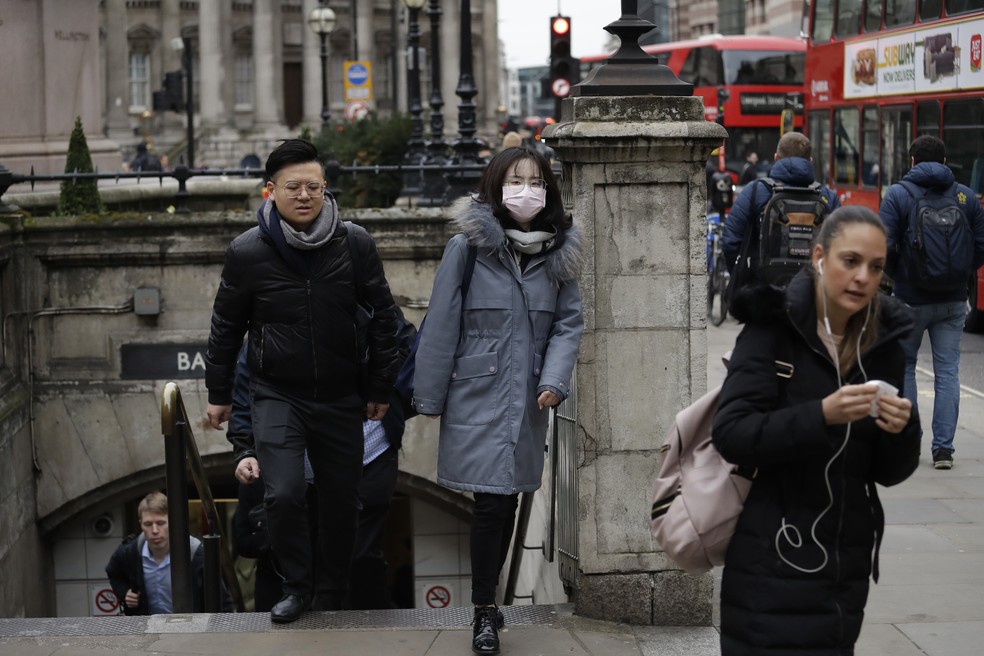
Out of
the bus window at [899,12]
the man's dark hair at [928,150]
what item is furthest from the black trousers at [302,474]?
the bus window at [899,12]

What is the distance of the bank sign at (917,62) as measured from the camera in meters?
17.0

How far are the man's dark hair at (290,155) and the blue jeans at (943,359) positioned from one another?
4.90 m

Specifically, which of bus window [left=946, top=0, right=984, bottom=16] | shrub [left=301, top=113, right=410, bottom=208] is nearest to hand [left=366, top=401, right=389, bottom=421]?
bus window [left=946, top=0, right=984, bottom=16]

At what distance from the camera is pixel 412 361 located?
615 cm

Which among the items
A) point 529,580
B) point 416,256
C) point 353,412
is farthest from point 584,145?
point 416,256

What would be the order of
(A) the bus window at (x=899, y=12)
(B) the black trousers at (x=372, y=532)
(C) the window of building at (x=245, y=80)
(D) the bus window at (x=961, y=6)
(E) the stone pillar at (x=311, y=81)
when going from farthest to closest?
1. (C) the window of building at (x=245, y=80)
2. (E) the stone pillar at (x=311, y=81)
3. (A) the bus window at (x=899, y=12)
4. (D) the bus window at (x=961, y=6)
5. (B) the black trousers at (x=372, y=532)

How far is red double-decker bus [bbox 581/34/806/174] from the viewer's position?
37.1 metres

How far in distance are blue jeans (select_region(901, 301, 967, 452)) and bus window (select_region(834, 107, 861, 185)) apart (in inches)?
454

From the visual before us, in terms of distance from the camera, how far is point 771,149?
36.8 m

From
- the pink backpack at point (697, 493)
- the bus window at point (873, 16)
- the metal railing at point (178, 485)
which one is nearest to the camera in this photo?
the pink backpack at point (697, 493)

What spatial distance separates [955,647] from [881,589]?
3.10 ft

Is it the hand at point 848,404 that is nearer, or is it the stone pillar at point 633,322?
the hand at point 848,404

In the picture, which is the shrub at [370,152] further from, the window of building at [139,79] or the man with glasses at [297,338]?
the window of building at [139,79]

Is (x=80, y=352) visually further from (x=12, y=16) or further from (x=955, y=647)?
(x=955, y=647)
